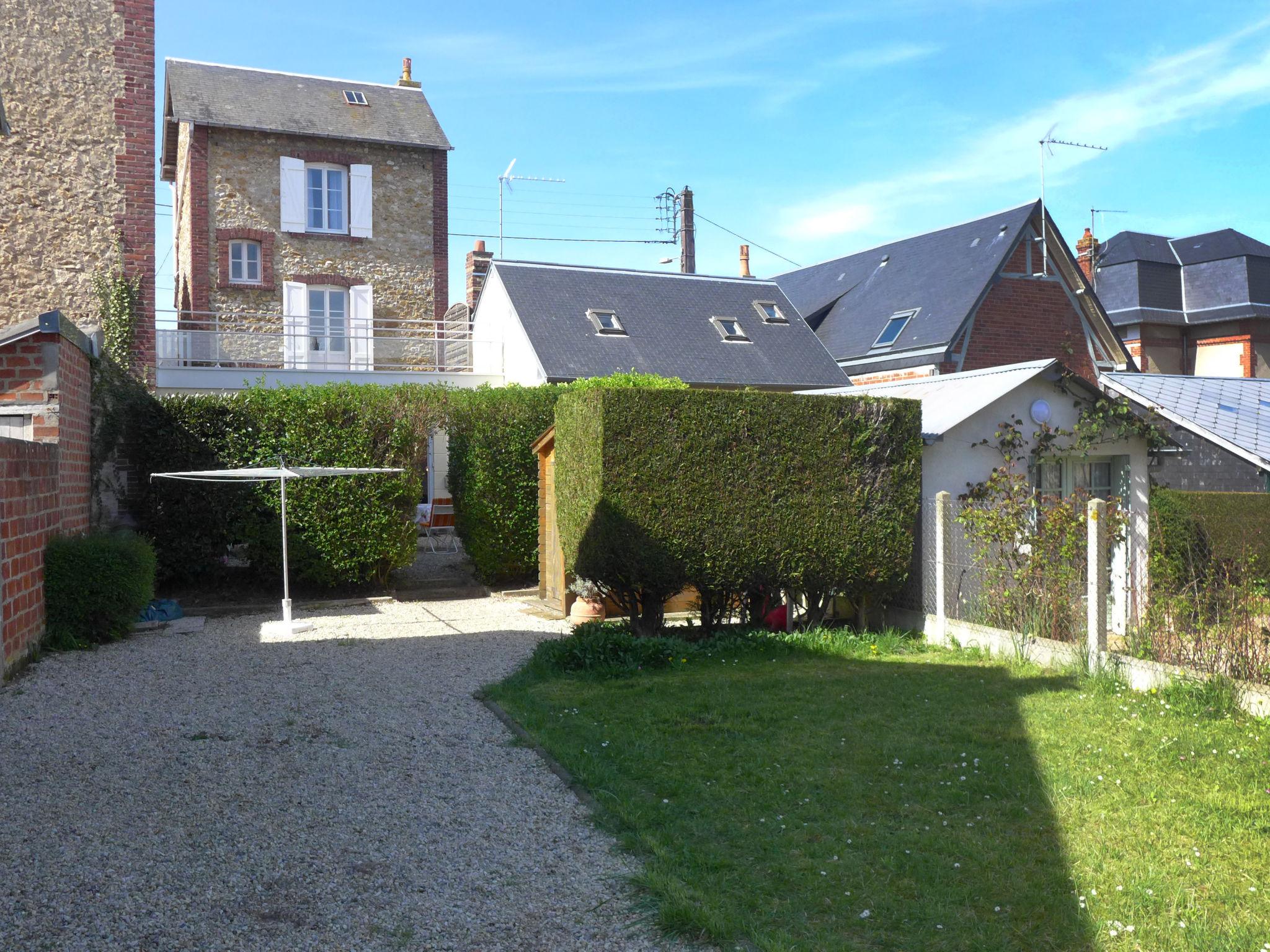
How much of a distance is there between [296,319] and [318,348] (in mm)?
863

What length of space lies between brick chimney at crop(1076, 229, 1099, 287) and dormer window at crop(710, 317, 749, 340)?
13.2 meters

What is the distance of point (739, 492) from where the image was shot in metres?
8.92

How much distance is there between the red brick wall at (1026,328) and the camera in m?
21.4

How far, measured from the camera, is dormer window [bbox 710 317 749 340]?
21625 mm

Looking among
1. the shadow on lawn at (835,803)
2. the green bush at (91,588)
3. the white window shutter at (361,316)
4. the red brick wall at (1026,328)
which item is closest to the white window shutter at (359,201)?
the white window shutter at (361,316)

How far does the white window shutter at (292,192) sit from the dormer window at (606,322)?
716 cm

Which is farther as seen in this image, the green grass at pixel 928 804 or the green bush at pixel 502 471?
the green bush at pixel 502 471

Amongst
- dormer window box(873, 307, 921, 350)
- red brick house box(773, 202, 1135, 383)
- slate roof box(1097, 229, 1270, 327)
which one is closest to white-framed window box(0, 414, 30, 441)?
red brick house box(773, 202, 1135, 383)

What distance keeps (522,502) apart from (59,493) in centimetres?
542

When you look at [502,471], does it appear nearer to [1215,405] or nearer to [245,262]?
[1215,405]

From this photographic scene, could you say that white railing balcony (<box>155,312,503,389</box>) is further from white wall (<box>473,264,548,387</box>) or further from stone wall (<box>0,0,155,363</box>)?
stone wall (<box>0,0,155,363</box>)

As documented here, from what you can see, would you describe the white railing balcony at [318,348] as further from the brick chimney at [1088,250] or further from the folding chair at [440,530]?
the brick chimney at [1088,250]

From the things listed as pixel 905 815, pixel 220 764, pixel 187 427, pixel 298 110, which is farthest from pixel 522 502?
pixel 298 110

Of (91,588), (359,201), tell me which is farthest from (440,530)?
(359,201)
